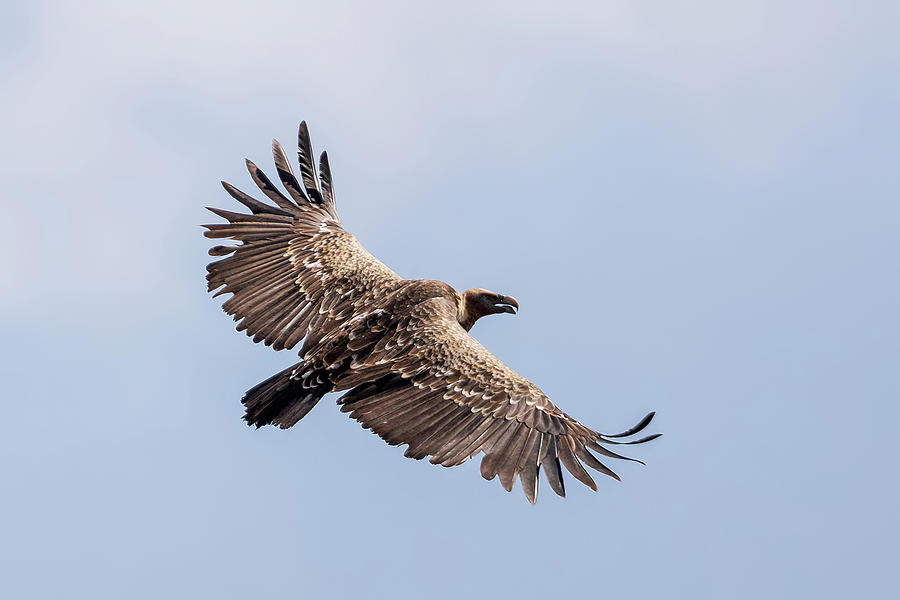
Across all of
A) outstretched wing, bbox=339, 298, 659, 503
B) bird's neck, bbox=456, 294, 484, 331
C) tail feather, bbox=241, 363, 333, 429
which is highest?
bird's neck, bbox=456, 294, 484, 331

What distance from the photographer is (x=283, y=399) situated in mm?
13539

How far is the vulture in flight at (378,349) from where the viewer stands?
1252cm

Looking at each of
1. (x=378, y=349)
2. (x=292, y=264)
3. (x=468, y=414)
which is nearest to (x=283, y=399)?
(x=378, y=349)

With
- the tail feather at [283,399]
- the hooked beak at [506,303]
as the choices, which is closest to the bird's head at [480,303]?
the hooked beak at [506,303]

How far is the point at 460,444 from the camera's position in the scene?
12.5 m

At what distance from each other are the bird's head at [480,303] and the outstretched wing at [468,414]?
1993mm

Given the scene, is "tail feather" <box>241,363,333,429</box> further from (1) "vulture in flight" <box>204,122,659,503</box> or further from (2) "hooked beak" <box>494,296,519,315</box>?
(2) "hooked beak" <box>494,296,519,315</box>

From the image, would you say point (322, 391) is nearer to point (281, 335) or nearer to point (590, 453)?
point (281, 335)

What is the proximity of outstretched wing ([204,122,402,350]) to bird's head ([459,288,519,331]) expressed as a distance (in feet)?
3.24

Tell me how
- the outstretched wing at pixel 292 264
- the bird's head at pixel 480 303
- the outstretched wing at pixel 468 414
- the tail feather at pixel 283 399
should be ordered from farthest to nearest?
the bird's head at pixel 480 303 < the outstretched wing at pixel 292 264 < the tail feather at pixel 283 399 < the outstretched wing at pixel 468 414

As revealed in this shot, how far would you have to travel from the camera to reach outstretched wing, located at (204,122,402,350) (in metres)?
15.2

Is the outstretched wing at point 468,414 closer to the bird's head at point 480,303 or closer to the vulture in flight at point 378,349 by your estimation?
the vulture in flight at point 378,349

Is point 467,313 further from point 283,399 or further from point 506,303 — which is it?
point 283,399

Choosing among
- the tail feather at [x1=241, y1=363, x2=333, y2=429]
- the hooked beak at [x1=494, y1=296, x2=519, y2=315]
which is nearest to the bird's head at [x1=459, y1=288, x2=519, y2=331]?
the hooked beak at [x1=494, y1=296, x2=519, y2=315]
